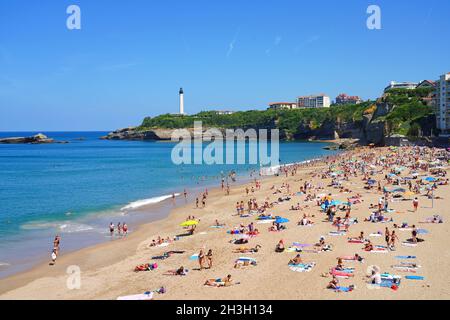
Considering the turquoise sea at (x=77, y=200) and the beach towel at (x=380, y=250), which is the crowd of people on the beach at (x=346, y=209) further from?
the turquoise sea at (x=77, y=200)

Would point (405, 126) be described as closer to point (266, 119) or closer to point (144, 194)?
point (144, 194)

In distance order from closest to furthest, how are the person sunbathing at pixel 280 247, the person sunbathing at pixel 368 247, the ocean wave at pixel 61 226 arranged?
the person sunbathing at pixel 368 247
the person sunbathing at pixel 280 247
the ocean wave at pixel 61 226

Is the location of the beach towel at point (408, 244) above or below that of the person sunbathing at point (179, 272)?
above

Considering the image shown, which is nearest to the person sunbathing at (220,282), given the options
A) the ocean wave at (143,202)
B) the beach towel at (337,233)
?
the beach towel at (337,233)

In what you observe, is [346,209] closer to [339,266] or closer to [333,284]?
[339,266]

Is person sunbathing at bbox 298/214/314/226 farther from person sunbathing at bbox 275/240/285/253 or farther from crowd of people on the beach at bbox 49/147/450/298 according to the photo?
person sunbathing at bbox 275/240/285/253
